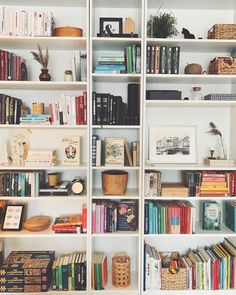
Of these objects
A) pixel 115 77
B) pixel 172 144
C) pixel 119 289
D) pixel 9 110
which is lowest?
pixel 119 289

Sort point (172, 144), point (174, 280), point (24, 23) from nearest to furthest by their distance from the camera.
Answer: point (24, 23) → point (174, 280) → point (172, 144)

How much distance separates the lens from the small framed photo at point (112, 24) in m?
2.23

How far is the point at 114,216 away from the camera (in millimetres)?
2201

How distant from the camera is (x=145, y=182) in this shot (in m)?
2.17

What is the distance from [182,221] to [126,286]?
674 mm

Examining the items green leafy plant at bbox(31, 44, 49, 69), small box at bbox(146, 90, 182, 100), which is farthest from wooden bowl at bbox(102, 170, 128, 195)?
green leafy plant at bbox(31, 44, 49, 69)

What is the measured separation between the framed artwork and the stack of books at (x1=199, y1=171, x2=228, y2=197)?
0.72 feet

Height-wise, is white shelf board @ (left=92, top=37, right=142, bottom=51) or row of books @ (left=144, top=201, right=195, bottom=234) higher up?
white shelf board @ (left=92, top=37, right=142, bottom=51)

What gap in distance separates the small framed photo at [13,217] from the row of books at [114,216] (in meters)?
0.61

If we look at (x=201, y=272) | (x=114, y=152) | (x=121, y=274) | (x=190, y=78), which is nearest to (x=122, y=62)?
(x=190, y=78)

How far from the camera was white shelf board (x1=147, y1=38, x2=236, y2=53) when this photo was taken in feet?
6.89

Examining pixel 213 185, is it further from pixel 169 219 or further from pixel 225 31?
pixel 225 31

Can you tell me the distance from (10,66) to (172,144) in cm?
142

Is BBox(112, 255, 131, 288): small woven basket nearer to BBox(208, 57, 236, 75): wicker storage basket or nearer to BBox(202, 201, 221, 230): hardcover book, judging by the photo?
BBox(202, 201, 221, 230): hardcover book
